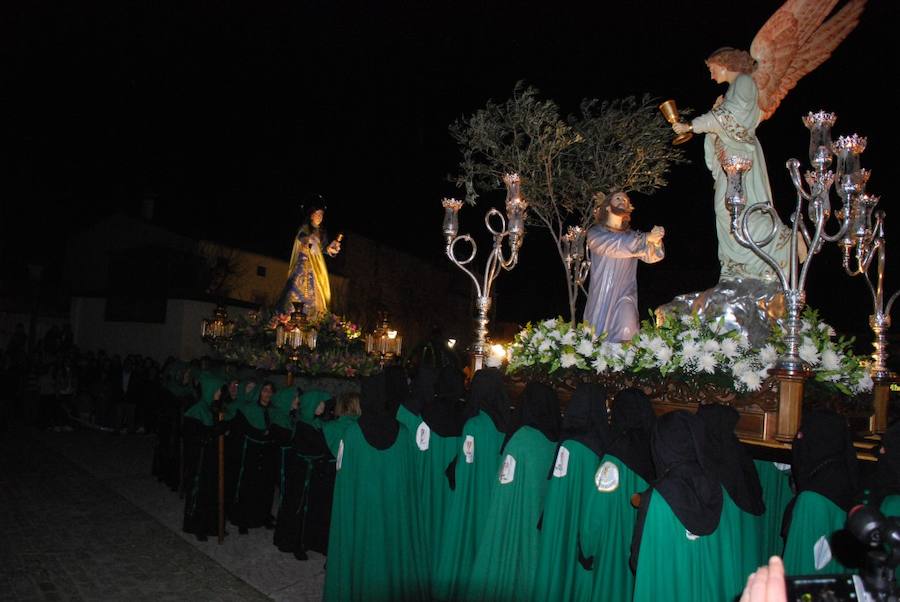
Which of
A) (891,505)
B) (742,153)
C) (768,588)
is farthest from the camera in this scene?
(742,153)

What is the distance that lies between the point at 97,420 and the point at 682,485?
15831 millimetres

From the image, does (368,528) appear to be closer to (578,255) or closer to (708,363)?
(708,363)

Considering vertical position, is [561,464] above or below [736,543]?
above

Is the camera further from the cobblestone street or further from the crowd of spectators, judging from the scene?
the crowd of spectators

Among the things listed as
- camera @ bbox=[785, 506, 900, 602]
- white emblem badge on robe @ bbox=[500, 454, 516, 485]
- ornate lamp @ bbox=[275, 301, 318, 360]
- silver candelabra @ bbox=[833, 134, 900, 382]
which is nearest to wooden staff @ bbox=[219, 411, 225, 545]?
white emblem badge on robe @ bbox=[500, 454, 516, 485]

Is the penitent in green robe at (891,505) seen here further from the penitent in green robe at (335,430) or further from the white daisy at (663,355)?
the penitent in green robe at (335,430)

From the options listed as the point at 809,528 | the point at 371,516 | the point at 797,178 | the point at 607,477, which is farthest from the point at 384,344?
the point at 809,528

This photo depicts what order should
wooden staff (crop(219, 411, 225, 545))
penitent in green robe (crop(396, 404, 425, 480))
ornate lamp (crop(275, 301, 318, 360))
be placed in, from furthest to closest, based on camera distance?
ornate lamp (crop(275, 301, 318, 360)), wooden staff (crop(219, 411, 225, 545)), penitent in green robe (crop(396, 404, 425, 480))

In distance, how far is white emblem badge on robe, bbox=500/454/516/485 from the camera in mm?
5047

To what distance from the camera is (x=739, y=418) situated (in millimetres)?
4871

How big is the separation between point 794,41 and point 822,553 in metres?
5.05

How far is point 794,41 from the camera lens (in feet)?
21.5

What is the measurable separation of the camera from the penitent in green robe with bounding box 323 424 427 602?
167 inches

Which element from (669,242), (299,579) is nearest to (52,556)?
(299,579)
